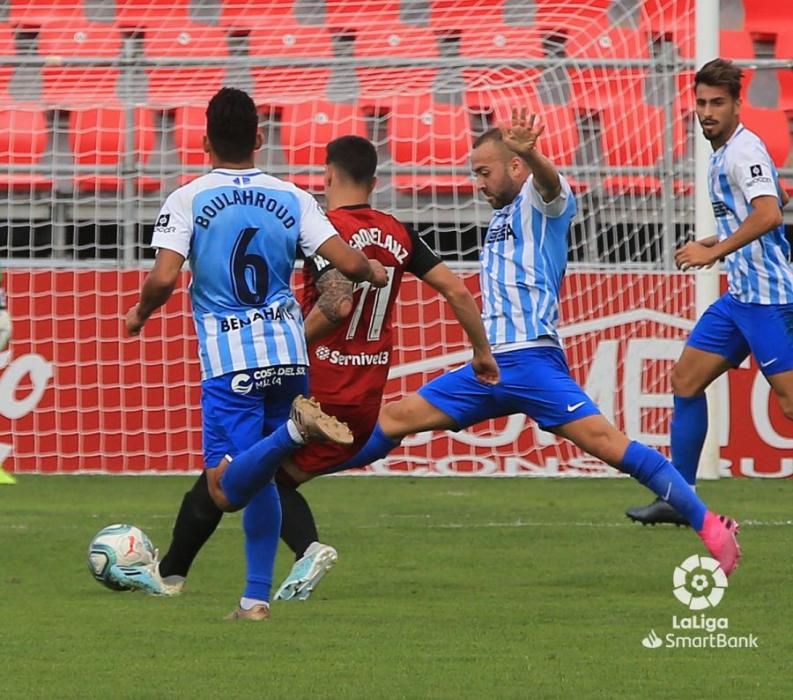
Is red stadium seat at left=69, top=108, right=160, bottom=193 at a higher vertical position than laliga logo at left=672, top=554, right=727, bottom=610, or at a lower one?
higher

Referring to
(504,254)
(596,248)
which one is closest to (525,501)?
(596,248)

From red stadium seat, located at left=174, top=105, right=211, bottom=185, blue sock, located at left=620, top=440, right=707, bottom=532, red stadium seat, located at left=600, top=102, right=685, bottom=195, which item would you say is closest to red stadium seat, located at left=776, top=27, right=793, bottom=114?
red stadium seat, located at left=600, top=102, right=685, bottom=195

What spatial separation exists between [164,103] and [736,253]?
589 cm

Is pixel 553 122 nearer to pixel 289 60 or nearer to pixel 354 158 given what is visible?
pixel 289 60

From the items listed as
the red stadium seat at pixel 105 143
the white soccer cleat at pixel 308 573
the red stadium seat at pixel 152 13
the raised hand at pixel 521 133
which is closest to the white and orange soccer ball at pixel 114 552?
the white soccer cleat at pixel 308 573

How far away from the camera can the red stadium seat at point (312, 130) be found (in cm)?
1330

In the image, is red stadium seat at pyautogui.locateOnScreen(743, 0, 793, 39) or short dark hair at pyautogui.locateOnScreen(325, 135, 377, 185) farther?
red stadium seat at pyautogui.locateOnScreen(743, 0, 793, 39)

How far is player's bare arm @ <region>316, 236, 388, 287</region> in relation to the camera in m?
5.81

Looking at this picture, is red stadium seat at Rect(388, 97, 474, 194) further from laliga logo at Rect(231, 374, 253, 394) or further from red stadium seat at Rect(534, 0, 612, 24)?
laliga logo at Rect(231, 374, 253, 394)

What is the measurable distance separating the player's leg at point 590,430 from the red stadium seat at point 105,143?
6145 mm

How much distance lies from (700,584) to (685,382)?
164 centimetres

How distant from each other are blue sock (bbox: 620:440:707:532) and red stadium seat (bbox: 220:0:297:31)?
8.79 metres

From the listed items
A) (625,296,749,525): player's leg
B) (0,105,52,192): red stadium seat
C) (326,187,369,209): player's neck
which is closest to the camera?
(326,187,369,209): player's neck

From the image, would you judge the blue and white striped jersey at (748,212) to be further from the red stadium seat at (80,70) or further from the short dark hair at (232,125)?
the red stadium seat at (80,70)
